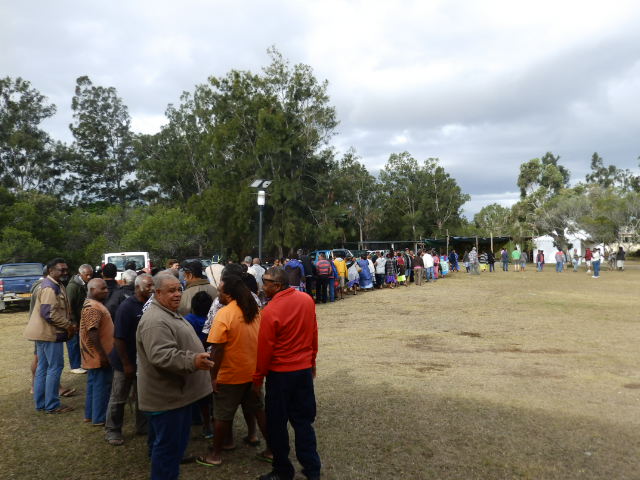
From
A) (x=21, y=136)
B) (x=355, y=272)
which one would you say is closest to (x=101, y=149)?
(x=21, y=136)

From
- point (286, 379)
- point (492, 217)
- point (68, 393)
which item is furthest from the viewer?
point (492, 217)

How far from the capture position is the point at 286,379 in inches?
146

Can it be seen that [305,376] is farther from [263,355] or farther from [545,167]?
[545,167]

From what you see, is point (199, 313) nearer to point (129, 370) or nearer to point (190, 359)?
point (129, 370)

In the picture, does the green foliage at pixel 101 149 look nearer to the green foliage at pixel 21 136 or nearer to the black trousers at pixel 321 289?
the green foliage at pixel 21 136

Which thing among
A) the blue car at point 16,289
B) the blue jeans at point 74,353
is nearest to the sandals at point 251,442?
the blue jeans at point 74,353

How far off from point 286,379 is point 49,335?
3.21m

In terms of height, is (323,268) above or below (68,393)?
above

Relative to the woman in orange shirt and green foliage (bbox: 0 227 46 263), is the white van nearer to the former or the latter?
green foliage (bbox: 0 227 46 263)

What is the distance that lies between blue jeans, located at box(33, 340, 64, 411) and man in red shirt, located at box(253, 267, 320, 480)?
291 cm

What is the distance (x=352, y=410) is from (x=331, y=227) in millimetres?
30469

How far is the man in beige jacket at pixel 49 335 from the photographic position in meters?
5.40

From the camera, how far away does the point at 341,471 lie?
4008 millimetres

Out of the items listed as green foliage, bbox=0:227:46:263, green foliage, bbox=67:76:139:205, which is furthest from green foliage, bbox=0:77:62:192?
green foliage, bbox=0:227:46:263
